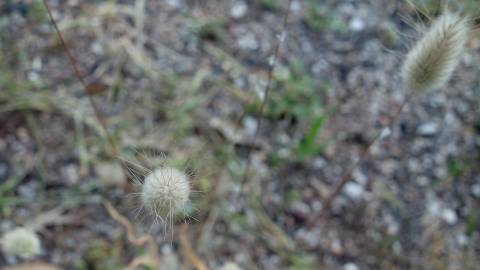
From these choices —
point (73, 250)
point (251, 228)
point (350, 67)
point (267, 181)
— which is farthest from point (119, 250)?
point (350, 67)

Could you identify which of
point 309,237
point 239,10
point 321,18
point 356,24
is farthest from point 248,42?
point 309,237

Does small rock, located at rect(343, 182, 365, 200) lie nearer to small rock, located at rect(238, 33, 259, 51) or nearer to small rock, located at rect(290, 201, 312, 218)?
small rock, located at rect(290, 201, 312, 218)

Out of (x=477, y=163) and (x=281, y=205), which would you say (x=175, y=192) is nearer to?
(x=281, y=205)

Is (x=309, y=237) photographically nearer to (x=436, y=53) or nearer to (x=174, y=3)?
(x=436, y=53)

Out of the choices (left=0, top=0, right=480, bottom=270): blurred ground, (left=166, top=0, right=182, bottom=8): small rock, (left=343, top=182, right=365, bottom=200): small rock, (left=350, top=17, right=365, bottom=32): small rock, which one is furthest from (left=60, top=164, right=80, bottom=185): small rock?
(left=350, top=17, right=365, bottom=32): small rock

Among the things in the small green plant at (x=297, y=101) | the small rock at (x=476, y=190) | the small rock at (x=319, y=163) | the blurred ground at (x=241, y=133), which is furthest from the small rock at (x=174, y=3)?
the small rock at (x=476, y=190)

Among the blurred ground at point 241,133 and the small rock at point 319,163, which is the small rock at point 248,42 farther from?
the small rock at point 319,163
